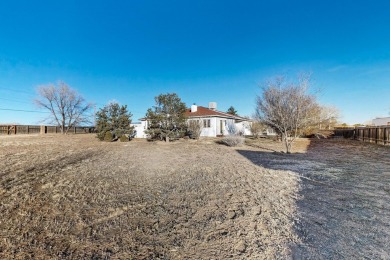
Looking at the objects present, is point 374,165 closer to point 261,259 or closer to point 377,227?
point 377,227

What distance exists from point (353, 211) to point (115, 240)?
420 cm

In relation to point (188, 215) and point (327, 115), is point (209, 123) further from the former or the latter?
point (188, 215)

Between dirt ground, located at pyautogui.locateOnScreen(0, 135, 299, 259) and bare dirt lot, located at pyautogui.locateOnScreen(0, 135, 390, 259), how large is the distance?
1cm

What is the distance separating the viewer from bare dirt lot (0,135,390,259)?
99.6 inches

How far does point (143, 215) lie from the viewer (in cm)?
341

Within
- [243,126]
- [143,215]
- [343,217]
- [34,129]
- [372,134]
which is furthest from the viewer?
[243,126]

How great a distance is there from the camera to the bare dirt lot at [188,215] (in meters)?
2.53

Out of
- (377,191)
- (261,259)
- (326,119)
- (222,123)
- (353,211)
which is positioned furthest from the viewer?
(222,123)

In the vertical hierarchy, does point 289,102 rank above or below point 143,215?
above

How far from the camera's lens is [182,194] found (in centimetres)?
443

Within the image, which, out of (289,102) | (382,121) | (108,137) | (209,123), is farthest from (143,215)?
(382,121)

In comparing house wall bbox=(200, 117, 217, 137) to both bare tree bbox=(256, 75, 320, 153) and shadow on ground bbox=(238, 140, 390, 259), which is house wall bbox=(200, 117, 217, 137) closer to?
bare tree bbox=(256, 75, 320, 153)

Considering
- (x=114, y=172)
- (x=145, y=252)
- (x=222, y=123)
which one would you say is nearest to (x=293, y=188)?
(x=145, y=252)

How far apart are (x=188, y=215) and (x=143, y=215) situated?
768 mm
